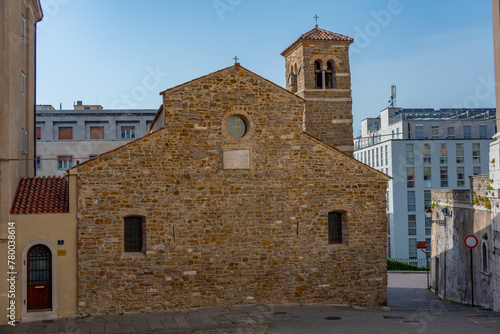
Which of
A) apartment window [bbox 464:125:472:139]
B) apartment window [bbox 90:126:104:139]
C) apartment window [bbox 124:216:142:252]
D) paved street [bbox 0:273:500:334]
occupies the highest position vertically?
apartment window [bbox 464:125:472:139]

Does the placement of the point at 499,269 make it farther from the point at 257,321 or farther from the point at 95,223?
the point at 95,223

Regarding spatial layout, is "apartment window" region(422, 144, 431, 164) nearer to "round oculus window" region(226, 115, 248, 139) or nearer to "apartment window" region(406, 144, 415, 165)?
"apartment window" region(406, 144, 415, 165)

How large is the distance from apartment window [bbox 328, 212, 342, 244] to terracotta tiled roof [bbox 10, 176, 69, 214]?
32.4ft

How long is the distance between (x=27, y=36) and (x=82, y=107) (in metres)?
28.7

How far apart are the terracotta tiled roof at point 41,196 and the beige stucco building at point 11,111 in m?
0.32

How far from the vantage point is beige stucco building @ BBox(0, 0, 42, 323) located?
17720mm

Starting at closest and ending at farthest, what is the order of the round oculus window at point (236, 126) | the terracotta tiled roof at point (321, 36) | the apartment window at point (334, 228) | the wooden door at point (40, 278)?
1. the wooden door at point (40, 278)
2. the round oculus window at point (236, 126)
3. the apartment window at point (334, 228)
4. the terracotta tiled roof at point (321, 36)

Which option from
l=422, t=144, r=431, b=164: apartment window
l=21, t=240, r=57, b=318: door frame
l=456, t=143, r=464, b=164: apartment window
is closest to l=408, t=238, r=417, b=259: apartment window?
l=422, t=144, r=431, b=164: apartment window

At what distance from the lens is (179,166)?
770 inches

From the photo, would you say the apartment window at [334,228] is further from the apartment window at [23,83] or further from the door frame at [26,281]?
the apartment window at [23,83]

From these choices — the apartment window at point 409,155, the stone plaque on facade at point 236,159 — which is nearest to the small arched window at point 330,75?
the stone plaque on facade at point 236,159

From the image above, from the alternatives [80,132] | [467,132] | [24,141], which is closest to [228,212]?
[24,141]

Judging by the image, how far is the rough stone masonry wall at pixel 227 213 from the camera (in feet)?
61.6

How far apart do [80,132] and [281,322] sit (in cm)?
3115
